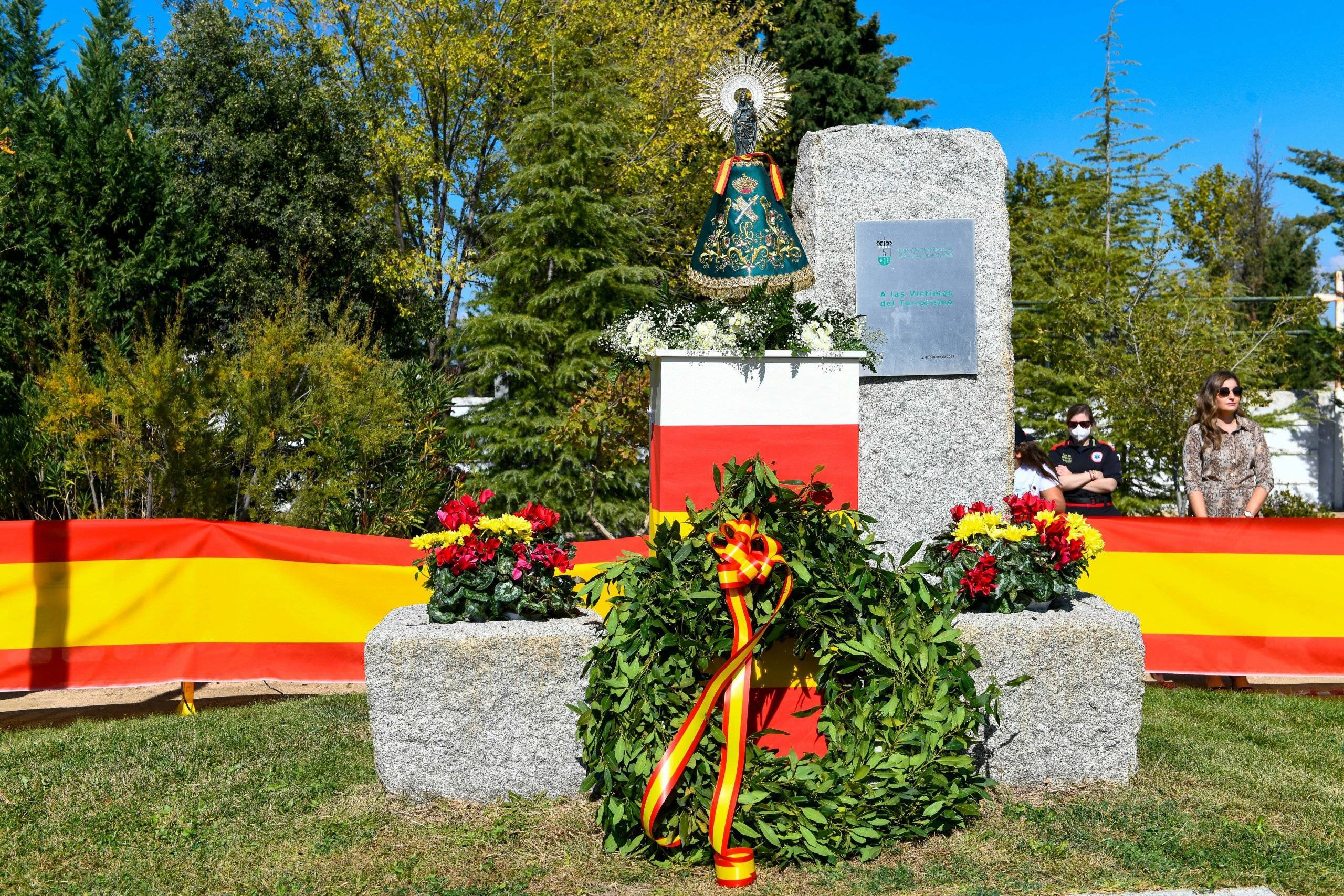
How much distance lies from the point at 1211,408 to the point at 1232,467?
16.9 inches

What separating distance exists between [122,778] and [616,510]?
649cm

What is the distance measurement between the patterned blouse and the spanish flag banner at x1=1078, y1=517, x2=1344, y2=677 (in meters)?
0.46

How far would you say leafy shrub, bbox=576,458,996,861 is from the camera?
3.49 meters

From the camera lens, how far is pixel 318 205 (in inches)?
669

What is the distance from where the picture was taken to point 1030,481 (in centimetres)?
682

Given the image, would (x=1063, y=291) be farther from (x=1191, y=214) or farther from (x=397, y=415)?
(x=397, y=415)

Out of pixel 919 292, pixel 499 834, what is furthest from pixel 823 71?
pixel 499 834

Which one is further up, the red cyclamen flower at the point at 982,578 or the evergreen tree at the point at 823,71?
the evergreen tree at the point at 823,71

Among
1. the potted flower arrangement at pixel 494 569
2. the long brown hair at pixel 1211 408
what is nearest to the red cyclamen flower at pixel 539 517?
the potted flower arrangement at pixel 494 569

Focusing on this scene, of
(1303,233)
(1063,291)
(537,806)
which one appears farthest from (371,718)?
(1303,233)

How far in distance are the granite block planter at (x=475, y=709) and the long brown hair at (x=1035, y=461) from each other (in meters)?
4.04

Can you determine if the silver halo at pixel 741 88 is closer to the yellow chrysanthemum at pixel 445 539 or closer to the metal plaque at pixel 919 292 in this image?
the metal plaque at pixel 919 292

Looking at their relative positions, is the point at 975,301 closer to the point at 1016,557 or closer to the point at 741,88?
the point at 741,88

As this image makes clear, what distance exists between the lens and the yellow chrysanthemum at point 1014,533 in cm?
431
